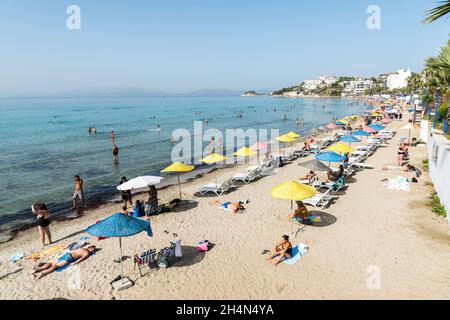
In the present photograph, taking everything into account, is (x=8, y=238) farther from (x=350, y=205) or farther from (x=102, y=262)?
(x=350, y=205)

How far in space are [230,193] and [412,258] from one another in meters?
7.83

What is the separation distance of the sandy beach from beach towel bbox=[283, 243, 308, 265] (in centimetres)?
16

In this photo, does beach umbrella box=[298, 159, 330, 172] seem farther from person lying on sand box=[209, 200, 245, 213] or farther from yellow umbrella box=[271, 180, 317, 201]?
yellow umbrella box=[271, 180, 317, 201]

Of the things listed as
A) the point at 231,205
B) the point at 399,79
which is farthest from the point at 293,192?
the point at 399,79

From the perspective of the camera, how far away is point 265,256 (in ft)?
26.7

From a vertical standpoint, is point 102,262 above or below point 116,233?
below

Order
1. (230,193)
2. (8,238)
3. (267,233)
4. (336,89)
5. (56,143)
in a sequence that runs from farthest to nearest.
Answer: (336,89)
(56,143)
(230,193)
(8,238)
(267,233)

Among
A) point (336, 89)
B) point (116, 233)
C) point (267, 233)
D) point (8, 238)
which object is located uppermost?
point (336, 89)

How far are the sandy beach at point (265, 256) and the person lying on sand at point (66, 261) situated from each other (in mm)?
210

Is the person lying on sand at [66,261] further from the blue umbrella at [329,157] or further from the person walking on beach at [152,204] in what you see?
the blue umbrella at [329,157]

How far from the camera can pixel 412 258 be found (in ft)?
25.1

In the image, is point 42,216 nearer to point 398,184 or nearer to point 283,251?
point 283,251

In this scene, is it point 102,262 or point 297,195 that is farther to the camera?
point 297,195

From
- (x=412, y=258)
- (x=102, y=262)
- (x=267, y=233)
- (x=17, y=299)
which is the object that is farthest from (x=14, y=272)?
(x=412, y=258)
